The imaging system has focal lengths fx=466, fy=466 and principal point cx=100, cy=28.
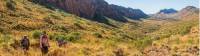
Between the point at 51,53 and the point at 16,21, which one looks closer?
the point at 51,53

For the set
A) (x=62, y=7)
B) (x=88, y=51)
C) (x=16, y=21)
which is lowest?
(x=62, y=7)

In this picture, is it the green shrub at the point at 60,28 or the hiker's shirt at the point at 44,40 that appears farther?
the green shrub at the point at 60,28

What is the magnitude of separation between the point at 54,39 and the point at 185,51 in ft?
46.4

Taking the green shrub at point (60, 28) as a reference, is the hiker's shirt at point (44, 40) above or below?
above

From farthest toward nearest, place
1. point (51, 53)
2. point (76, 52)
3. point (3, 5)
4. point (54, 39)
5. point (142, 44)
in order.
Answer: point (3, 5) < point (54, 39) < point (142, 44) < point (76, 52) < point (51, 53)

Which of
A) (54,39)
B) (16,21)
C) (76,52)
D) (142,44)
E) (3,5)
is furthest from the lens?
(3,5)

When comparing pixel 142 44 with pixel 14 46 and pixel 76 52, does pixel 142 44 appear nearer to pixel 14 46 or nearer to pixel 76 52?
pixel 76 52

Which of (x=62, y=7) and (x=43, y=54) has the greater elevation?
(x=43, y=54)

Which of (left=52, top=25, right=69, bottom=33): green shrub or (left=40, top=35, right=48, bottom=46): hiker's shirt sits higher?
(left=40, top=35, right=48, bottom=46): hiker's shirt

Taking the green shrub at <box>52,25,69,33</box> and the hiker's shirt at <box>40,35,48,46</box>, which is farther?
the green shrub at <box>52,25,69,33</box>

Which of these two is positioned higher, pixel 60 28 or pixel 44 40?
pixel 44 40

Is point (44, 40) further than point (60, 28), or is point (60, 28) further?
point (60, 28)

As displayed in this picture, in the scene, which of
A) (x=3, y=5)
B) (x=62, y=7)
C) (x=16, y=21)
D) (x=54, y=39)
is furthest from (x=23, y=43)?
(x=62, y=7)

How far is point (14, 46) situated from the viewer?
25.2 meters
